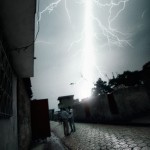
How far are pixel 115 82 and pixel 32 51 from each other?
158 ft

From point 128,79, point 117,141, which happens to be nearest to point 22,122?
point 117,141

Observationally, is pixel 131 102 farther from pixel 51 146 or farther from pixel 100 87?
pixel 100 87

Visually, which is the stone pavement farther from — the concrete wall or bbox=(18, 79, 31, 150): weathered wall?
Answer: the concrete wall

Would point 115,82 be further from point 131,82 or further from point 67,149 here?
point 67,149

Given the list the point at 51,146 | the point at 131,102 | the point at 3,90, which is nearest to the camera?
the point at 3,90

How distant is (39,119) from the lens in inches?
361

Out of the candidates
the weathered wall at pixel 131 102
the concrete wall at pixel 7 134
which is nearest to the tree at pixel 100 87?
the weathered wall at pixel 131 102

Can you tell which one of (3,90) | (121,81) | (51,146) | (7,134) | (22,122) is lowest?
(51,146)

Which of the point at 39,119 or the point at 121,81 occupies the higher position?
the point at 121,81

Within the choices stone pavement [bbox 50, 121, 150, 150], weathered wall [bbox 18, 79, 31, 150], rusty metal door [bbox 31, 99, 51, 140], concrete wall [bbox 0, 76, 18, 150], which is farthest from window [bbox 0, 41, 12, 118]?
rusty metal door [bbox 31, 99, 51, 140]

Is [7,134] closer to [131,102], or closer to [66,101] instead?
[131,102]

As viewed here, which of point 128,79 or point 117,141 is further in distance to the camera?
point 128,79

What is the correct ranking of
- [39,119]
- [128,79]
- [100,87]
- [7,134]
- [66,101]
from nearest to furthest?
[7,134] < [39,119] < [66,101] < [128,79] < [100,87]

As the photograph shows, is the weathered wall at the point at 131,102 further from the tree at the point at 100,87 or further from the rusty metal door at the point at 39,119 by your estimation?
the tree at the point at 100,87
